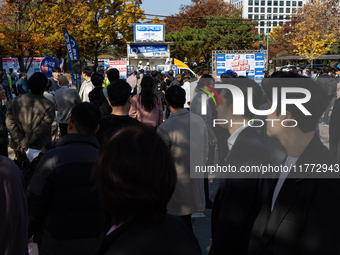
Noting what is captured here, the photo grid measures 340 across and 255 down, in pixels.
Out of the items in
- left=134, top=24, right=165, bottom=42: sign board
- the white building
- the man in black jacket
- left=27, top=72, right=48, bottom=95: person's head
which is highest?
the white building

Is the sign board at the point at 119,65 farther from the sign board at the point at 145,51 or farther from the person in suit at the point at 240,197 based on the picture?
the person in suit at the point at 240,197

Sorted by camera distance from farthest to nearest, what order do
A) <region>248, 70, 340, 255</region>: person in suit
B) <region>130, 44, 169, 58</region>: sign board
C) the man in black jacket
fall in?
1. <region>130, 44, 169, 58</region>: sign board
2. the man in black jacket
3. <region>248, 70, 340, 255</region>: person in suit

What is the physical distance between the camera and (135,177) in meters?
1.25

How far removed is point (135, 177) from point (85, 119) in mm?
1571

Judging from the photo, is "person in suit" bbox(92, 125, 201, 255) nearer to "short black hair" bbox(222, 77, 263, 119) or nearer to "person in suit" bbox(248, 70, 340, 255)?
"person in suit" bbox(248, 70, 340, 255)

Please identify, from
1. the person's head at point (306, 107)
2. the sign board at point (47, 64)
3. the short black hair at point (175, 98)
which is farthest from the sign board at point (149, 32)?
the person's head at point (306, 107)

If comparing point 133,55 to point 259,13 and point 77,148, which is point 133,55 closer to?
point 77,148

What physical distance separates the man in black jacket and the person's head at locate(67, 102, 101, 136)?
0.84 ft

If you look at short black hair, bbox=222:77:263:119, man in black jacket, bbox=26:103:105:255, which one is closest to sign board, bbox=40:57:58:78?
man in black jacket, bbox=26:103:105:255

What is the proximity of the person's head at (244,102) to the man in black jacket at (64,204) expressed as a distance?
1065 mm

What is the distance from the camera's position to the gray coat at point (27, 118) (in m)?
4.55

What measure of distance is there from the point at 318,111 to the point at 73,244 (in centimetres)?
178

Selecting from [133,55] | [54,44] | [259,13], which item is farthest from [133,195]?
[259,13]

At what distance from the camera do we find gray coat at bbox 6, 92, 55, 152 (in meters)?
4.55
